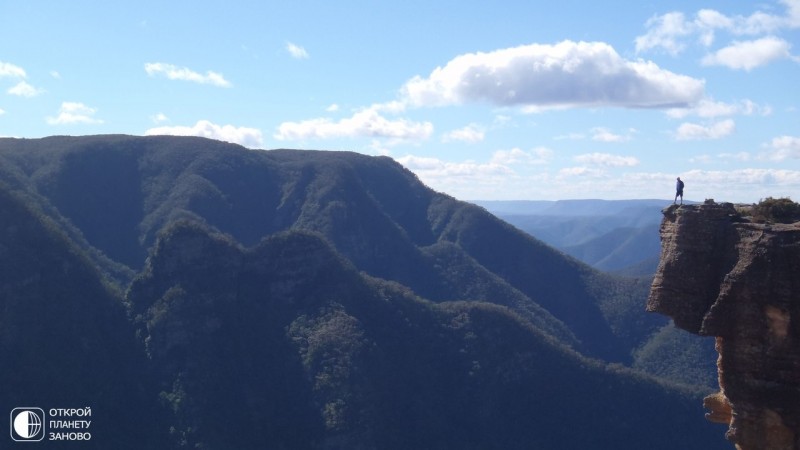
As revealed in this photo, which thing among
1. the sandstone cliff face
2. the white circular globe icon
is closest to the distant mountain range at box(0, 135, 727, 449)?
the white circular globe icon

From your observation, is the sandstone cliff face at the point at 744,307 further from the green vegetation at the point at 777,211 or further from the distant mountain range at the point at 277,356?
the distant mountain range at the point at 277,356

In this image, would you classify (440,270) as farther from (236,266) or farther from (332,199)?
(236,266)

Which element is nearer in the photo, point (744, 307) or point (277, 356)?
point (744, 307)

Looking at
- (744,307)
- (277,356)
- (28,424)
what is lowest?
(28,424)

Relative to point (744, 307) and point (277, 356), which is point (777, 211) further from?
point (277, 356)

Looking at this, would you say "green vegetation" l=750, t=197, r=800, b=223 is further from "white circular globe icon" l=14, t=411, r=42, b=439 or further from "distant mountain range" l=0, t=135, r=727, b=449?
"distant mountain range" l=0, t=135, r=727, b=449

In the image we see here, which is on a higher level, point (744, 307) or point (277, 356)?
point (744, 307)

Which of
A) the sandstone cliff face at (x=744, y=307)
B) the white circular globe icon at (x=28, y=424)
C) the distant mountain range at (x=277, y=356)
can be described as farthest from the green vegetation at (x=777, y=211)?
the distant mountain range at (x=277, y=356)

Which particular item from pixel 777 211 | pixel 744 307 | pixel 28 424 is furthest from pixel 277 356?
pixel 744 307
